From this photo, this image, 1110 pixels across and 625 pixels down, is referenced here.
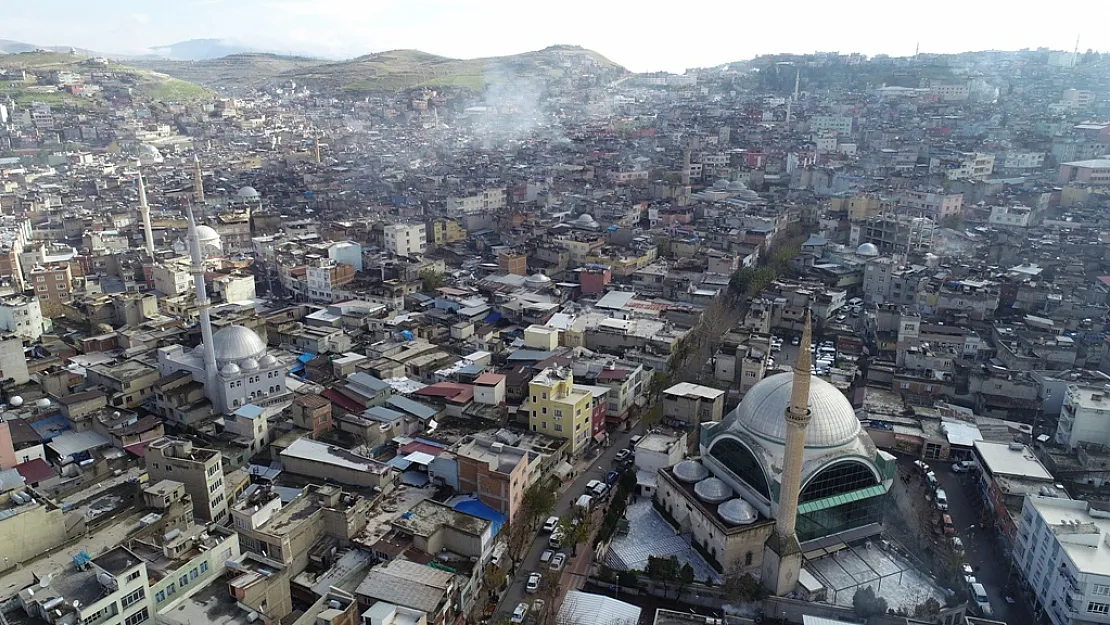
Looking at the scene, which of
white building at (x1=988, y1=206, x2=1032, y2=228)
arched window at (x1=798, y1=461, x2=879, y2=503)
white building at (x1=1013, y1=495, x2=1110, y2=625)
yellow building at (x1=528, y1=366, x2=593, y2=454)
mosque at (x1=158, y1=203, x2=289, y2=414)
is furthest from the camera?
white building at (x1=988, y1=206, x2=1032, y2=228)

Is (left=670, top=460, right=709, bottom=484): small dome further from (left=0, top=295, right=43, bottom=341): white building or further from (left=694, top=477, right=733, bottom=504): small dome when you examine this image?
(left=0, top=295, right=43, bottom=341): white building

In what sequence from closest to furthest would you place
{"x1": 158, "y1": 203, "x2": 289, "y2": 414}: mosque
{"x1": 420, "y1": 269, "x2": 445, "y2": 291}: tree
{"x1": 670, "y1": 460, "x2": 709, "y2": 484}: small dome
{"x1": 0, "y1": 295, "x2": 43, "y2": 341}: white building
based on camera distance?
1. {"x1": 670, "y1": 460, "x2": 709, "y2": 484}: small dome
2. {"x1": 158, "y1": 203, "x2": 289, "y2": 414}: mosque
3. {"x1": 0, "y1": 295, "x2": 43, "y2": 341}: white building
4. {"x1": 420, "y1": 269, "x2": 445, "y2": 291}: tree

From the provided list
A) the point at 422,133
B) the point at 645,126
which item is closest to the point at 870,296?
the point at 645,126

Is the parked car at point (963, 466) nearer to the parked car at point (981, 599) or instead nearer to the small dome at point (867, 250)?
the parked car at point (981, 599)

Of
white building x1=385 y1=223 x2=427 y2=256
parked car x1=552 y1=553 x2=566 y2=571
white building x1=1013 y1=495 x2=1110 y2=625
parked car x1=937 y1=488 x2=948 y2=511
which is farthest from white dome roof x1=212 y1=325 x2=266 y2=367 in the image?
white building x1=1013 y1=495 x2=1110 y2=625

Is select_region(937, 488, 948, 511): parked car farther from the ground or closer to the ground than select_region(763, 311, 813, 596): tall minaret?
closer to the ground

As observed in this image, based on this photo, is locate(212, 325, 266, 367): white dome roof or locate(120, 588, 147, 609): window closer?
locate(120, 588, 147, 609): window

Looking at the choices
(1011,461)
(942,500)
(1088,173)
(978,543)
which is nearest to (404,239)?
(942,500)
